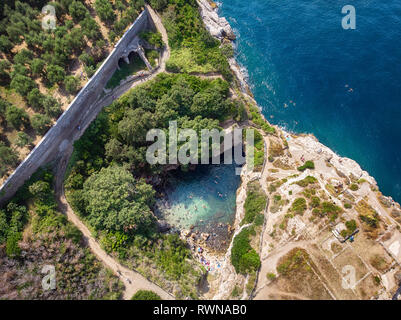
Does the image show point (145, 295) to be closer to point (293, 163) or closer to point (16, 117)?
point (16, 117)

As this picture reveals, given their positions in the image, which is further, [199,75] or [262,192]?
[199,75]

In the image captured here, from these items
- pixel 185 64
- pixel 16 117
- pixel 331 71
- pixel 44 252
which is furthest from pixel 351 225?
pixel 16 117

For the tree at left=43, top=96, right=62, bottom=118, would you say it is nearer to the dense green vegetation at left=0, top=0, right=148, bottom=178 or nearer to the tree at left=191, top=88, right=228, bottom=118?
the dense green vegetation at left=0, top=0, right=148, bottom=178

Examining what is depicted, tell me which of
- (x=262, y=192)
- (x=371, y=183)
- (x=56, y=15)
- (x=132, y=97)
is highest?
(x=56, y=15)

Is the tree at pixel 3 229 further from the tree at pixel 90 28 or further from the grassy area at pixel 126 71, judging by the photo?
the tree at pixel 90 28

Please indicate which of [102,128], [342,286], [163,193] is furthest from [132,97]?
[342,286]
